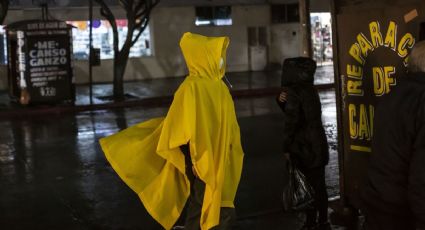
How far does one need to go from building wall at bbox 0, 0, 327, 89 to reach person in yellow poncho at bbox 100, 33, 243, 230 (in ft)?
60.4

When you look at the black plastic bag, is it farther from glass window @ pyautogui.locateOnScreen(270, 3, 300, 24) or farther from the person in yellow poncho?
glass window @ pyautogui.locateOnScreen(270, 3, 300, 24)

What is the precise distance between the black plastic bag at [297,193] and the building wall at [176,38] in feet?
60.2

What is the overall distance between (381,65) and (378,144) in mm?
1807

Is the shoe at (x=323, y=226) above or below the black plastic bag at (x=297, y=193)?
below

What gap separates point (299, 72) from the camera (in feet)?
16.8

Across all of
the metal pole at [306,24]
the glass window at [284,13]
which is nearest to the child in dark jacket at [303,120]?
the metal pole at [306,24]

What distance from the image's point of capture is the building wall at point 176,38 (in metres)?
22.5

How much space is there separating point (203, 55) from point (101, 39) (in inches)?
771

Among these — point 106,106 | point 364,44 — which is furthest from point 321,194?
point 106,106

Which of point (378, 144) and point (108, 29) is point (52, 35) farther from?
point (378, 144)

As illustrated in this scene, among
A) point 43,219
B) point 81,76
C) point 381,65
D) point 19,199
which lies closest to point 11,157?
point 19,199

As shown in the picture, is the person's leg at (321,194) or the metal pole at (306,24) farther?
the metal pole at (306,24)

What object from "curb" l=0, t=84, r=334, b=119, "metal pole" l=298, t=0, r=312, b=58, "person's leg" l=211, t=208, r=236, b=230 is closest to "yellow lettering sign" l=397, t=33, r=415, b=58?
"person's leg" l=211, t=208, r=236, b=230

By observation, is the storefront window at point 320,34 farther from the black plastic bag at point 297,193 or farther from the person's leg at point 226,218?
the person's leg at point 226,218
